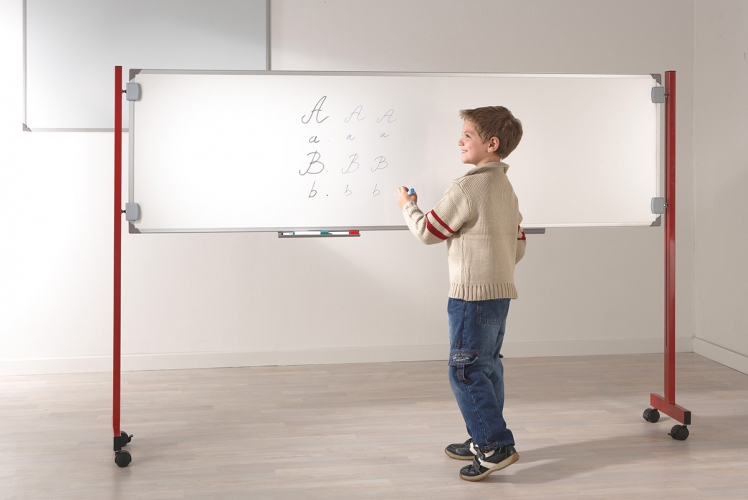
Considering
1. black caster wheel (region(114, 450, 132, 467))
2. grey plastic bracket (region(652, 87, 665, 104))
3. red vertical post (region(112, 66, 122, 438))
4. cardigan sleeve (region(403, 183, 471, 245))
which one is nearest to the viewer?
cardigan sleeve (region(403, 183, 471, 245))

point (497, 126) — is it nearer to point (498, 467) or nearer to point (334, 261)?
point (498, 467)

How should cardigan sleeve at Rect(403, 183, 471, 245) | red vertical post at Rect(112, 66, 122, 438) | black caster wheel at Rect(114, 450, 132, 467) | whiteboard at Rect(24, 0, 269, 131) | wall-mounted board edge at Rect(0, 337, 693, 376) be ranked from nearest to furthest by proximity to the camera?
cardigan sleeve at Rect(403, 183, 471, 245), black caster wheel at Rect(114, 450, 132, 467), red vertical post at Rect(112, 66, 122, 438), whiteboard at Rect(24, 0, 269, 131), wall-mounted board edge at Rect(0, 337, 693, 376)

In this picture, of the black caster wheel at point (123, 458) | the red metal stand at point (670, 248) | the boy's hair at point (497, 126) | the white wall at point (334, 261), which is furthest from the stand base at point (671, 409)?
the black caster wheel at point (123, 458)

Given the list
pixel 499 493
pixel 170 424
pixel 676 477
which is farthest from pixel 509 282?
pixel 170 424

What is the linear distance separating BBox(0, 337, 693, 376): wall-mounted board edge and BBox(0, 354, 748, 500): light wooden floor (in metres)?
0.09

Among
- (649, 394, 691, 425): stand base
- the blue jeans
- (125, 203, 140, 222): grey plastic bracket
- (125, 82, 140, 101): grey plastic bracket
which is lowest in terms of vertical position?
(649, 394, 691, 425): stand base

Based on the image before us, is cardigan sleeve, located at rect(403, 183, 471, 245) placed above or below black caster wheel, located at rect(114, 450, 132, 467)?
above

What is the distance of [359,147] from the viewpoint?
289cm

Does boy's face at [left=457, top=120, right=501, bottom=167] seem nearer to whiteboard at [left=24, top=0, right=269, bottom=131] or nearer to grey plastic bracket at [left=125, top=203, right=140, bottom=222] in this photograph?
grey plastic bracket at [left=125, top=203, right=140, bottom=222]

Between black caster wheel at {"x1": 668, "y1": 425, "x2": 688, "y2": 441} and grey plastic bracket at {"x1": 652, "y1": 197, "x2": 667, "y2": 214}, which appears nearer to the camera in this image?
black caster wheel at {"x1": 668, "y1": 425, "x2": 688, "y2": 441}

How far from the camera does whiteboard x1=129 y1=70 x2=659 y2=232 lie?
A: 278cm

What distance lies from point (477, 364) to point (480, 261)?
34cm

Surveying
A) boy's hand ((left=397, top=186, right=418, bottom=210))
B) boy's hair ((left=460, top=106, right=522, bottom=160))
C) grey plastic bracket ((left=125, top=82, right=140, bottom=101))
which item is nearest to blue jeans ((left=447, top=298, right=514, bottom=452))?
boy's hand ((left=397, top=186, right=418, bottom=210))

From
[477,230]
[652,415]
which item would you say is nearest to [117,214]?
[477,230]
